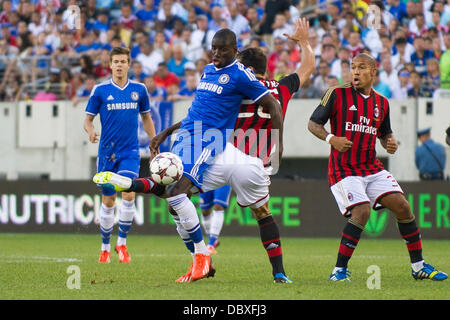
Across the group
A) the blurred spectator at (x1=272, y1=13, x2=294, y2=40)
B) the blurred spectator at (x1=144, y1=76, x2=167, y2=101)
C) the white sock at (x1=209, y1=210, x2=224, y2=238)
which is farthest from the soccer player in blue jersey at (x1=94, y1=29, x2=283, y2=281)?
the blurred spectator at (x1=272, y1=13, x2=294, y2=40)

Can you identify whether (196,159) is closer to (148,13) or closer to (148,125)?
(148,125)

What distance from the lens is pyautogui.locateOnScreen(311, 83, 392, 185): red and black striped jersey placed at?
8.56 metres

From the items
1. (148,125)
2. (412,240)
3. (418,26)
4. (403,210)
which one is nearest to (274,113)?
(403,210)

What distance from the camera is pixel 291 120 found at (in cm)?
1870

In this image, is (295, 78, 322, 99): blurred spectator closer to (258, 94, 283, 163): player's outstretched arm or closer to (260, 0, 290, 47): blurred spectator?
(260, 0, 290, 47): blurred spectator

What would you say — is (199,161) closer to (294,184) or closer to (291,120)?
(294,184)

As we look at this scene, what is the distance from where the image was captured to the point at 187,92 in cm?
→ 1905

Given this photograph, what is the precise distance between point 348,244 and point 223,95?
1888mm

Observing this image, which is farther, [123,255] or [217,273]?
[123,255]

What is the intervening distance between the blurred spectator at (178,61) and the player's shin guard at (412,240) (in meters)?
11.9

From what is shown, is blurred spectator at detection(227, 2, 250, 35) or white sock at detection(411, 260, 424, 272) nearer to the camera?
white sock at detection(411, 260, 424, 272)

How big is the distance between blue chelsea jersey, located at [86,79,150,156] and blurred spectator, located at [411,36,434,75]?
8375 mm

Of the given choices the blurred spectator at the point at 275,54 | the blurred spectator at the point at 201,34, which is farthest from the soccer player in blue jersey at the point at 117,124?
the blurred spectator at the point at 201,34
